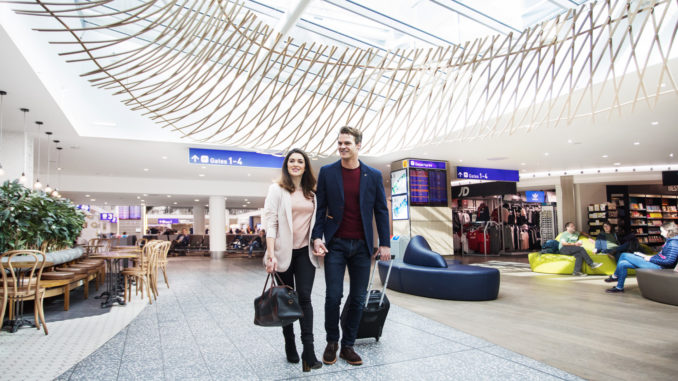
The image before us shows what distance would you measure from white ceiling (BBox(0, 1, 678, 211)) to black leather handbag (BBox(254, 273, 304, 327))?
3.70 meters

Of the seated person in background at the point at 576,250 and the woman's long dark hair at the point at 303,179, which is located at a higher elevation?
the woman's long dark hair at the point at 303,179

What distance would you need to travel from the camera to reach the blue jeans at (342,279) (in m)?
2.41

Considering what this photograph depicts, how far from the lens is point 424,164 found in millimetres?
10898

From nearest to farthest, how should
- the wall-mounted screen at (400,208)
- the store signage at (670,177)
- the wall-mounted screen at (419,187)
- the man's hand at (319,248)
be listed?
1. the man's hand at (319,248)
2. the wall-mounted screen at (400,208)
3. the wall-mounted screen at (419,187)
4. the store signage at (670,177)

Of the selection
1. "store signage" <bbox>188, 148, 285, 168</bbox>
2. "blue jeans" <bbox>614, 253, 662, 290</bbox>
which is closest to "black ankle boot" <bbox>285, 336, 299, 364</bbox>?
"blue jeans" <bbox>614, 253, 662, 290</bbox>

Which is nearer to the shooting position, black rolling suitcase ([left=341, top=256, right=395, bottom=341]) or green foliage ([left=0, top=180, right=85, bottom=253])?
black rolling suitcase ([left=341, top=256, right=395, bottom=341])

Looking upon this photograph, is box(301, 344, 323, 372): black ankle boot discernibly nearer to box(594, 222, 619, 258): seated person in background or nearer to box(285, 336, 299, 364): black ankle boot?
box(285, 336, 299, 364): black ankle boot

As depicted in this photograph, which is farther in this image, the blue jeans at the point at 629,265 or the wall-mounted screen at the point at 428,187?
the wall-mounted screen at the point at 428,187

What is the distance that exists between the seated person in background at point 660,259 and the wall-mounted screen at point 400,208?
16.9 feet

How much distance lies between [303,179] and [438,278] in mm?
3048

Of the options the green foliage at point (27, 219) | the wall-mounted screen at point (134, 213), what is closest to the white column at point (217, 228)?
the green foliage at point (27, 219)

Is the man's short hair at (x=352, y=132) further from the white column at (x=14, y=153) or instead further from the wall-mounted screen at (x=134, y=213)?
the wall-mounted screen at (x=134, y=213)

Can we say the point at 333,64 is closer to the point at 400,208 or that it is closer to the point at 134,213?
the point at 400,208

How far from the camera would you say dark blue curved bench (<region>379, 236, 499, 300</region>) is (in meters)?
4.77
